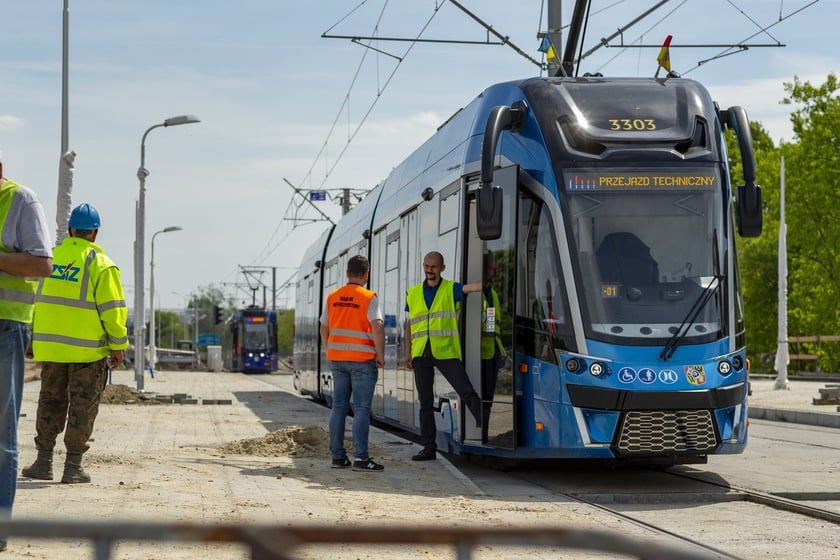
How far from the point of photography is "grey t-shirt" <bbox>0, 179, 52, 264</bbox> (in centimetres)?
651

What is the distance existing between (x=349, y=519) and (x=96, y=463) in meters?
3.86

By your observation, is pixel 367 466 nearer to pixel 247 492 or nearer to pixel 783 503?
pixel 247 492

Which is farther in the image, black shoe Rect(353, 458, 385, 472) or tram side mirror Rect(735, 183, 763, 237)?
black shoe Rect(353, 458, 385, 472)

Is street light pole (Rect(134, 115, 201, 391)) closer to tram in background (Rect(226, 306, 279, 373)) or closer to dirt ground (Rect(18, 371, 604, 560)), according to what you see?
dirt ground (Rect(18, 371, 604, 560))

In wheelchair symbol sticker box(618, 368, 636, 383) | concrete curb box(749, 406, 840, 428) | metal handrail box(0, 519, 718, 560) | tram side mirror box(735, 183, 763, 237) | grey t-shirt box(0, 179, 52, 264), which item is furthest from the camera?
concrete curb box(749, 406, 840, 428)

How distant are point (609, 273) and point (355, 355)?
2466mm

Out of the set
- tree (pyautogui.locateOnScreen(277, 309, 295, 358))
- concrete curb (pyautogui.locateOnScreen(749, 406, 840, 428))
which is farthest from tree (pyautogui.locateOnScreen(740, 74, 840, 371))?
tree (pyautogui.locateOnScreen(277, 309, 295, 358))

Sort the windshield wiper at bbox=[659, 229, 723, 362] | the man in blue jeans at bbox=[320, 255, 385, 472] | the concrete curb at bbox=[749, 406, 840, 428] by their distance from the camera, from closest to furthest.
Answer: the windshield wiper at bbox=[659, 229, 723, 362], the man in blue jeans at bbox=[320, 255, 385, 472], the concrete curb at bbox=[749, 406, 840, 428]

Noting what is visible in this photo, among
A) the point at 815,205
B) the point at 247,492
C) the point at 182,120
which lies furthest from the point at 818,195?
the point at 247,492

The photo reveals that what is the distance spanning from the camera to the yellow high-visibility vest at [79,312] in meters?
9.58

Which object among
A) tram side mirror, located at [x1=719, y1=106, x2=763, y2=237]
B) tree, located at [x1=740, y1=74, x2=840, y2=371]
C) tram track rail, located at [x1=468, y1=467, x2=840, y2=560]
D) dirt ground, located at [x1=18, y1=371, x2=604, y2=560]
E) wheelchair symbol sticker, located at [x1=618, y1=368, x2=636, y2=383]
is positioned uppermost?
tree, located at [x1=740, y1=74, x2=840, y2=371]

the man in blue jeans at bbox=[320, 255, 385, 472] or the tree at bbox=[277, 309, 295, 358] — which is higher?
the tree at bbox=[277, 309, 295, 358]

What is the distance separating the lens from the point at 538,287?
11258 mm

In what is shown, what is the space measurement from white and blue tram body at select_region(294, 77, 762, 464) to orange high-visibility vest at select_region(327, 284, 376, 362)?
0.94 metres
